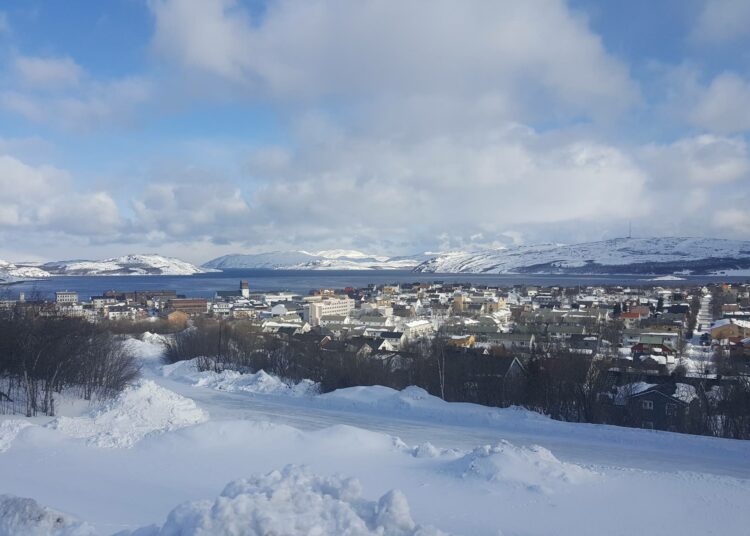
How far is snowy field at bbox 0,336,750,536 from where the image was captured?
400 centimetres

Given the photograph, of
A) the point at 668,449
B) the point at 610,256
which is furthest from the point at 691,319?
the point at 610,256

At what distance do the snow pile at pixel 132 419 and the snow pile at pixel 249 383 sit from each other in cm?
361

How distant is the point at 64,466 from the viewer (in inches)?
266

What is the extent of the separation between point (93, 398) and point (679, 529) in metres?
11.6

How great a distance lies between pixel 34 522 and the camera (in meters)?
4.27

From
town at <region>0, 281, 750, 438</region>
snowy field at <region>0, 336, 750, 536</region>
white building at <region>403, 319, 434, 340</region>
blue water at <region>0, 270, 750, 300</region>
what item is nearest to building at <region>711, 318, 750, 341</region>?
town at <region>0, 281, 750, 438</region>

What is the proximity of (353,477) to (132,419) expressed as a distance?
628 centimetres

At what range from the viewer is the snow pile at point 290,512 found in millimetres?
3607

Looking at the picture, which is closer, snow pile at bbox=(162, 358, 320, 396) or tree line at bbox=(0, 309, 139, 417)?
tree line at bbox=(0, 309, 139, 417)

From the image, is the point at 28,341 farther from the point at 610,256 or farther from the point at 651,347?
the point at 610,256

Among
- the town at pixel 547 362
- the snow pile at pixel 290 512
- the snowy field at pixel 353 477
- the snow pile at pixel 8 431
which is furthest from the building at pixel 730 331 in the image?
the snow pile at pixel 8 431

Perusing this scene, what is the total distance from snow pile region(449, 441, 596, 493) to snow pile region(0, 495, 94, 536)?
13.6 ft

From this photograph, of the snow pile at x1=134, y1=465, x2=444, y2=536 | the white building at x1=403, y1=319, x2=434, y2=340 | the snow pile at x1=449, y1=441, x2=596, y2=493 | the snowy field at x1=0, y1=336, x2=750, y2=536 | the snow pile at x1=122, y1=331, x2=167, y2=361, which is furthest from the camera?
the white building at x1=403, y1=319, x2=434, y2=340

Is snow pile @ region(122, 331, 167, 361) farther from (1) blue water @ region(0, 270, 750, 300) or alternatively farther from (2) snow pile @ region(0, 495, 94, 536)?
(1) blue water @ region(0, 270, 750, 300)
